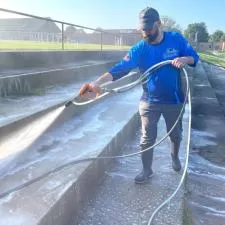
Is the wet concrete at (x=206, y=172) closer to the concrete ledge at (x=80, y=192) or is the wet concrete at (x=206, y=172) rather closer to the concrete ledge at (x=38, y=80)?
the concrete ledge at (x=80, y=192)

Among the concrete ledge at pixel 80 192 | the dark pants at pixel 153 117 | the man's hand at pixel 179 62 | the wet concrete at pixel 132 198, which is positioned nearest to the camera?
the concrete ledge at pixel 80 192

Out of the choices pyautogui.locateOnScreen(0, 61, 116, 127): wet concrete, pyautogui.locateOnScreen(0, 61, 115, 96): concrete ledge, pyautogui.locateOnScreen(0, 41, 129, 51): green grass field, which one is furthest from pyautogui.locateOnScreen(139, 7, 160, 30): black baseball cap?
pyautogui.locateOnScreen(0, 41, 129, 51): green grass field

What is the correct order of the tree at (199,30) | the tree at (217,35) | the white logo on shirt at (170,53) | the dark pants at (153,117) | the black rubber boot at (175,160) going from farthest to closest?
the tree at (217,35) → the tree at (199,30) → the black rubber boot at (175,160) → the dark pants at (153,117) → the white logo on shirt at (170,53)

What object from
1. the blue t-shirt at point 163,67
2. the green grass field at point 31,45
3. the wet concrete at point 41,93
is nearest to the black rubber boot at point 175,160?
the blue t-shirt at point 163,67

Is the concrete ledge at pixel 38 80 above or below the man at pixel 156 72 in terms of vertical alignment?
below

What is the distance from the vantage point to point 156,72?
13.0ft

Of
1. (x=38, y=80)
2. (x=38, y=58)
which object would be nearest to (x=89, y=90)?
(x=38, y=80)

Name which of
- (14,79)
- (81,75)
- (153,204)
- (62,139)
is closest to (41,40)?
(81,75)

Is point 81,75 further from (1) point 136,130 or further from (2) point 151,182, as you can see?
(2) point 151,182

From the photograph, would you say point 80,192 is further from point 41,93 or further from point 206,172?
point 41,93

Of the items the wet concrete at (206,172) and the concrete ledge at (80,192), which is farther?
the wet concrete at (206,172)

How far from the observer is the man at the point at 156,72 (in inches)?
150

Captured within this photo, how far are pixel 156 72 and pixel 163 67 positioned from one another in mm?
95

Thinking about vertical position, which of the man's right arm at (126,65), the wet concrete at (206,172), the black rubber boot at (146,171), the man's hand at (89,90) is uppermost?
the man's right arm at (126,65)
